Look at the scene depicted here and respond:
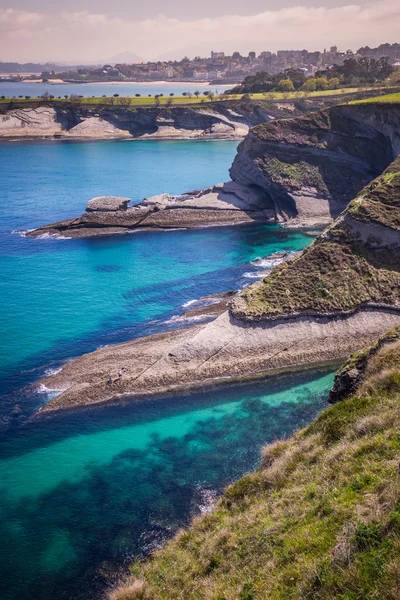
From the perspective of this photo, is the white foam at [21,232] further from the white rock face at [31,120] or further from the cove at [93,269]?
the white rock face at [31,120]

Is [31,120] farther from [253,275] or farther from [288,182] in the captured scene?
[253,275]

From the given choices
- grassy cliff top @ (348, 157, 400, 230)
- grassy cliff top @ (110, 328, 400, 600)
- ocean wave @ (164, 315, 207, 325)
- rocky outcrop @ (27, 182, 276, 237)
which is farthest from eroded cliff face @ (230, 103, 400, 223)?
grassy cliff top @ (110, 328, 400, 600)

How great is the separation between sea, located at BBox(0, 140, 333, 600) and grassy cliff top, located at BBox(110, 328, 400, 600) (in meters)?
5.71

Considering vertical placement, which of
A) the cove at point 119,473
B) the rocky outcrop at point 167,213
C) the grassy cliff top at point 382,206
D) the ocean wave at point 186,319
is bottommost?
the cove at point 119,473

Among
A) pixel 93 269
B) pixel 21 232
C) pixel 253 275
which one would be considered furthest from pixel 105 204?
pixel 253 275

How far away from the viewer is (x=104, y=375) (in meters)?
40.2

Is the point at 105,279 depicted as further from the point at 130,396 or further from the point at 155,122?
the point at 155,122

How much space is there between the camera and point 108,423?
36.5 meters

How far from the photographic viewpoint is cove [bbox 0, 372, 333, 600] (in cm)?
2580

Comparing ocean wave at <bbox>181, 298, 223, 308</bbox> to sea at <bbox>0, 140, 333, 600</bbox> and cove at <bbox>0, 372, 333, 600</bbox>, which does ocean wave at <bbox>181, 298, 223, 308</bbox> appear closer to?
sea at <bbox>0, 140, 333, 600</bbox>

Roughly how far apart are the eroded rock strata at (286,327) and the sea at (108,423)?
187cm

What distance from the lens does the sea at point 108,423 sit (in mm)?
26734

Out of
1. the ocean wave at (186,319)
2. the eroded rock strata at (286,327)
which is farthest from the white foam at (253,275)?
the ocean wave at (186,319)

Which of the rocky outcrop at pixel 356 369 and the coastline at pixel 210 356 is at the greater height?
the rocky outcrop at pixel 356 369
